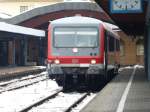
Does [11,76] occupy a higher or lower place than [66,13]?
lower

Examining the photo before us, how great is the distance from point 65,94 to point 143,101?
Answer: 23.5ft

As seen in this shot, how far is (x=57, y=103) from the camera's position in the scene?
2014 cm

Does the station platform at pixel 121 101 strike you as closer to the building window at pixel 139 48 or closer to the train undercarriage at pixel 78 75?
the train undercarriage at pixel 78 75

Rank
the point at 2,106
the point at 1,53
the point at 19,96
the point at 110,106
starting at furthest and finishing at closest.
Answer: the point at 1,53
the point at 19,96
the point at 2,106
the point at 110,106

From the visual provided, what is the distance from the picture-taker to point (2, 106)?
18938 millimetres

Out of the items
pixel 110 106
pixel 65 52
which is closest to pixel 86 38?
pixel 65 52

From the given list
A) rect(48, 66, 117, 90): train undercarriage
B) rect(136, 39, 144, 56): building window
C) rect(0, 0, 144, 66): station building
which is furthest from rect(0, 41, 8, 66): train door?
rect(48, 66, 117, 90): train undercarriage

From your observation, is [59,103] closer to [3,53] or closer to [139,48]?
[3,53]

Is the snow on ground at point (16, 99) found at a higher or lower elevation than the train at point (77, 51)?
lower

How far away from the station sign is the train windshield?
3036 mm

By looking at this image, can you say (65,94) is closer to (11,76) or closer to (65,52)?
(65,52)

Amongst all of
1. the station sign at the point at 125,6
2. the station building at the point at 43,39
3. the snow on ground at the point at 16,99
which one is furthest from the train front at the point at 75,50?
the station building at the point at 43,39

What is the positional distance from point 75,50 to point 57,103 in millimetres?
4660

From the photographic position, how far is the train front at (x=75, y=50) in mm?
24062
